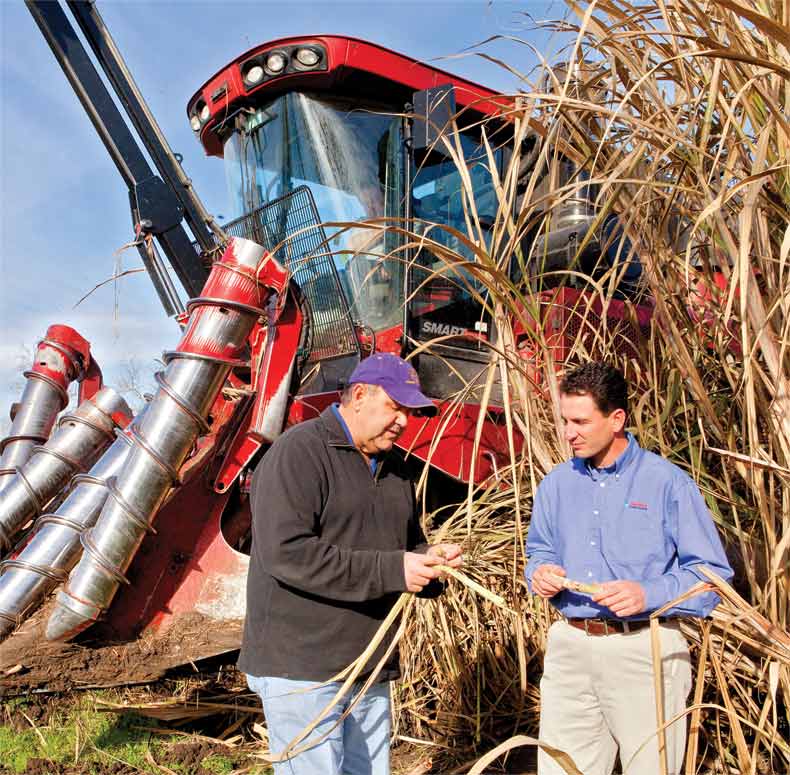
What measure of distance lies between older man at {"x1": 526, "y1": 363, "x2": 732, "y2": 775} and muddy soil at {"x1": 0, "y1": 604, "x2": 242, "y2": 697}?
1807 millimetres

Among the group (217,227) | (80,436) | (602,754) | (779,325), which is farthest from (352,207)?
(602,754)

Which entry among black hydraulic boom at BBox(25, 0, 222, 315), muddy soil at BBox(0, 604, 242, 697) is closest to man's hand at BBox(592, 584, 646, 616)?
muddy soil at BBox(0, 604, 242, 697)

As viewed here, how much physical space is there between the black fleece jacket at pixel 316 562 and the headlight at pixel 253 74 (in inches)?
111

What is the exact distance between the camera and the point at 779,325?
2.33 meters

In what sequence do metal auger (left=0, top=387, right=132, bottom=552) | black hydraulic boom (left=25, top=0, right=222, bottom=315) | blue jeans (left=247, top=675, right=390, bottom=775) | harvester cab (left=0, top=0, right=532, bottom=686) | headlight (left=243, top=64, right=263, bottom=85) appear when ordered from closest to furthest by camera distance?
blue jeans (left=247, top=675, right=390, bottom=775) → harvester cab (left=0, top=0, right=532, bottom=686) → metal auger (left=0, top=387, right=132, bottom=552) → headlight (left=243, top=64, right=263, bottom=85) → black hydraulic boom (left=25, top=0, right=222, bottom=315)

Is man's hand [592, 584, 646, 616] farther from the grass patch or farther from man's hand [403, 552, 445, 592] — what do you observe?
the grass patch

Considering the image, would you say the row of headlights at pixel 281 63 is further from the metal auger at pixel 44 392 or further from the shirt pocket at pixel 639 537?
the shirt pocket at pixel 639 537

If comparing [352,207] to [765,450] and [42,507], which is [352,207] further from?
[765,450]

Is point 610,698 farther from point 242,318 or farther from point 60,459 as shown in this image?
point 60,459

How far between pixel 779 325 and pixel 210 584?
9.35 feet

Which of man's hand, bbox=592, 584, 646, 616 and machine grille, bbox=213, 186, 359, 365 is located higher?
machine grille, bbox=213, 186, 359, 365

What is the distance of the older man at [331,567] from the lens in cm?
223

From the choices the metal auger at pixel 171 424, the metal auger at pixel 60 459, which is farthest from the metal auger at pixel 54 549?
the metal auger at pixel 60 459

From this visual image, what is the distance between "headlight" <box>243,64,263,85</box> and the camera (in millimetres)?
4543
